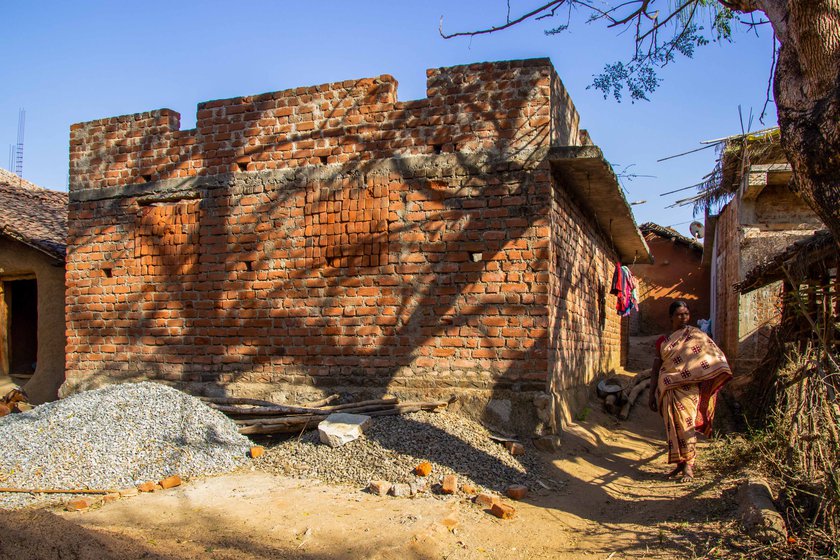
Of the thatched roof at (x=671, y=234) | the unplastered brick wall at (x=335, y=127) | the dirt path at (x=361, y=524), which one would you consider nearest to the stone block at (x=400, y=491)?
the dirt path at (x=361, y=524)

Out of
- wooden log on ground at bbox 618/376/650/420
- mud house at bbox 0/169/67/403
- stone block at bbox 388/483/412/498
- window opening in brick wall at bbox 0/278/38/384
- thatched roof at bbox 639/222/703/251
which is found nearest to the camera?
stone block at bbox 388/483/412/498

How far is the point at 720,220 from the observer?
14258 mm

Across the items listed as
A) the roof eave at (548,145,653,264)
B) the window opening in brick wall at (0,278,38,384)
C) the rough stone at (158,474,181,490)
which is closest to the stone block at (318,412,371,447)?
the rough stone at (158,474,181,490)

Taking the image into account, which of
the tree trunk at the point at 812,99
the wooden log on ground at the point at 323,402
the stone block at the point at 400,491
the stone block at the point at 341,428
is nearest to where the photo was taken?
the tree trunk at the point at 812,99

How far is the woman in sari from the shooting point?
6105mm

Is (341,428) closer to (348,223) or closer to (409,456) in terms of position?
(409,456)

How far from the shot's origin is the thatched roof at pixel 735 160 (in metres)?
10.7

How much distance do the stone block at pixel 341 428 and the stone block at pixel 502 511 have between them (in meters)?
1.71

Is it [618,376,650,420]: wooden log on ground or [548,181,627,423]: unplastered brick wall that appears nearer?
[548,181,627,423]: unplastered brick wall

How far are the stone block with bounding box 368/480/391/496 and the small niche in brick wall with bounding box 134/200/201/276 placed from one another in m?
3.78

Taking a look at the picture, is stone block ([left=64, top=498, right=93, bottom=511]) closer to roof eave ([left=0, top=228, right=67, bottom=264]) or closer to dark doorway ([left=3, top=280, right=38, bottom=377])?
roof eave ([left=0, top=228, right=67, bottom=264])

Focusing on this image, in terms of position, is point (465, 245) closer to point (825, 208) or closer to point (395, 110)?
point (395, 110)

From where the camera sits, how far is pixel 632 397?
9492mm

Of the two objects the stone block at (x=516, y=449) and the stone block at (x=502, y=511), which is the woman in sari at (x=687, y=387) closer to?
the stone block at (x=516, y=449)
